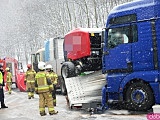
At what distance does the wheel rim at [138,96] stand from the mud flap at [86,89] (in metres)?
1.37

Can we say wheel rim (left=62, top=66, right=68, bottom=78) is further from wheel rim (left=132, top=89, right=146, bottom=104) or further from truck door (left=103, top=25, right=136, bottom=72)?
wheel rim (left=132, top=89, right=146, bottom=104)

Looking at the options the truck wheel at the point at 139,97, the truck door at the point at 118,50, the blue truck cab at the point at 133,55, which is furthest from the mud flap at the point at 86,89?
the truck wheel at the point at 139,97

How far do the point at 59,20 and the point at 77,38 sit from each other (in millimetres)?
29586

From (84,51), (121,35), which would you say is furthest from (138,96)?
(84,51)

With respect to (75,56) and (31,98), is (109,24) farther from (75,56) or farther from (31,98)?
(31,98)

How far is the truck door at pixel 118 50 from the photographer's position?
30.9 ft

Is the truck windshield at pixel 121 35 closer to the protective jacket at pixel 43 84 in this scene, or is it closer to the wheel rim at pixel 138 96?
the wheel rim at pixel 138 96

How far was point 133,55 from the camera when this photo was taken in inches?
365

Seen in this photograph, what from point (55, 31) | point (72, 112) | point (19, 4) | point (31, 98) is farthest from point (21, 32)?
point (72, 112)

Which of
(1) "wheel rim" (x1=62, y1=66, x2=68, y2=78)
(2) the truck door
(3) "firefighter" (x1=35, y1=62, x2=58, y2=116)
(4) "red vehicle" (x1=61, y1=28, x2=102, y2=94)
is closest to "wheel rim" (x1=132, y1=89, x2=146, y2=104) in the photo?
(2) the truck door

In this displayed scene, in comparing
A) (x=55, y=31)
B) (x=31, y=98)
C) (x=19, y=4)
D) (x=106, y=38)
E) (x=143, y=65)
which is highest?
(x=19, y=4)

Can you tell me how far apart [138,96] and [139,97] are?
4 cm

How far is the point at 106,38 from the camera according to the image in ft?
32.9

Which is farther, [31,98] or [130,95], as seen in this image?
[31,98]
